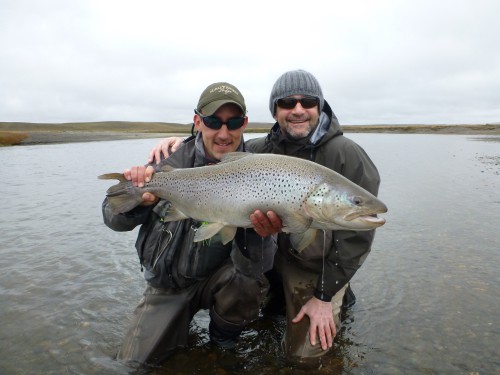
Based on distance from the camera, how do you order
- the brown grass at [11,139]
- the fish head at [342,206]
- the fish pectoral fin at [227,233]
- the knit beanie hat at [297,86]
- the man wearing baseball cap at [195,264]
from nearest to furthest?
1. the fish head at [342,206]
2. the fish pectoral fin at [227,233]
3. the man wearing baseball cap at [195,264]
4. the knit beanie hat at [297,86]
5. the brown grass at [11,139]

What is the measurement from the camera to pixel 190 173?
3.90 m

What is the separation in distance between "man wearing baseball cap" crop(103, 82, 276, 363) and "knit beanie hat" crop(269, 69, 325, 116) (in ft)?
1.86

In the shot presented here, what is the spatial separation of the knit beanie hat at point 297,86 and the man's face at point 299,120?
0.24ft

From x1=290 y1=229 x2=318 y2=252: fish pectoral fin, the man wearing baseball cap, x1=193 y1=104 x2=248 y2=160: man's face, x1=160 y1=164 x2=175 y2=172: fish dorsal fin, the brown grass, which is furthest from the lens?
the brown grass

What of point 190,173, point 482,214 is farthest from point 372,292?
point 482,214

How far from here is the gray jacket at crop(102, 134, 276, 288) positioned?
4.06 m

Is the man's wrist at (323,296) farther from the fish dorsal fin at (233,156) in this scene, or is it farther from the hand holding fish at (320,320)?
the fish dorsal fin at (233,156)

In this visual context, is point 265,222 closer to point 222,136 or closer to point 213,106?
point 222,136

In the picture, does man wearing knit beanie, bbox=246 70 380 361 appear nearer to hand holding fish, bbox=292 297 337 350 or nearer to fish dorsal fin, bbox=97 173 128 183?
hand holding fish, bbox=292 297 337 350

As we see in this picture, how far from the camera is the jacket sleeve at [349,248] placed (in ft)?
13.6

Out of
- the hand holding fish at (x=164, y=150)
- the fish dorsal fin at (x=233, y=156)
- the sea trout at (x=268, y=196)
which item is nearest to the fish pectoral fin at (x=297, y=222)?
the sea trout at (x=268, y=196)

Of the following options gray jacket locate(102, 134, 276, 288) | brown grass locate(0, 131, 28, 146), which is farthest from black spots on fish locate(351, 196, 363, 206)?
brown grass locate(0, 131, 28, 146)

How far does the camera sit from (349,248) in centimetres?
413

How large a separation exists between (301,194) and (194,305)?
1.89 meters
